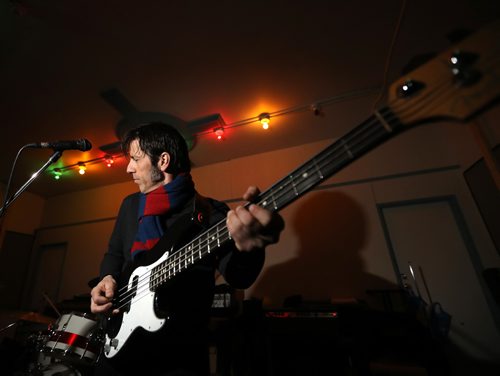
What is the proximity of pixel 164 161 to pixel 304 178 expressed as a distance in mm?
931

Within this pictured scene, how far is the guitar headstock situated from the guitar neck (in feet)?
0.18

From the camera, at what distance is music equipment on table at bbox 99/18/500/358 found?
1.62ft

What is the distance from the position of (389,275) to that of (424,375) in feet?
3.24

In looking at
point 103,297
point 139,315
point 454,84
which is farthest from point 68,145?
point 454,84

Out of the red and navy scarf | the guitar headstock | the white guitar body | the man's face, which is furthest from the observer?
the man's face

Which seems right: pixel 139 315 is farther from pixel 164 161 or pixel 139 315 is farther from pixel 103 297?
pixel 164 161

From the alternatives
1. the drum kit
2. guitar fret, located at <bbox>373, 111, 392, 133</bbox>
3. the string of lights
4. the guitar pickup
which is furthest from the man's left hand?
the string of lights

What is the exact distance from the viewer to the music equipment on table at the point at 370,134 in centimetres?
49

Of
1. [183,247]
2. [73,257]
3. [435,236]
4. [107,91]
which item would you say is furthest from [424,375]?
[73,257]

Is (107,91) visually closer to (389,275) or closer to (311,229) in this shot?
(311,229)

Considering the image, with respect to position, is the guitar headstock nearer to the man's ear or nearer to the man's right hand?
the man's ear

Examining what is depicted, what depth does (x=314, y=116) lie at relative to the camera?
109 inches

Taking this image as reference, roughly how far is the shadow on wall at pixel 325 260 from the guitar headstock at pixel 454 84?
2.40 meters

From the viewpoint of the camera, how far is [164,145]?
1.34 m
